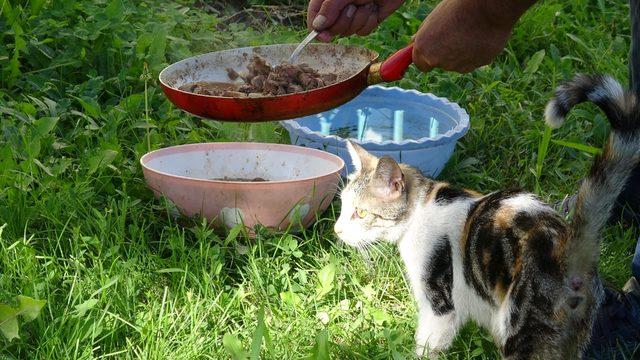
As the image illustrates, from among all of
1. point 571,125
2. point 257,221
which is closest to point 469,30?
point 257,221

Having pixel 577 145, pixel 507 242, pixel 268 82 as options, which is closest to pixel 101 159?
pixel 268 82

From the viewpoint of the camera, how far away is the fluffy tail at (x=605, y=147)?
7.05 ft

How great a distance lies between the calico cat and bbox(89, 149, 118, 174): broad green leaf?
90cm

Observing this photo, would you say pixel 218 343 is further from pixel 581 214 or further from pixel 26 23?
pixel 26 23

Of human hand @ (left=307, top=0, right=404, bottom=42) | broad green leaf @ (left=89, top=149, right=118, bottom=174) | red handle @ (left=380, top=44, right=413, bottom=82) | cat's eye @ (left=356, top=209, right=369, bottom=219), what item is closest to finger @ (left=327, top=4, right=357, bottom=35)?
human hand @ (left=307, top=0, right=404, bottom=42)

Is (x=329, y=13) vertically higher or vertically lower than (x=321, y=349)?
higher

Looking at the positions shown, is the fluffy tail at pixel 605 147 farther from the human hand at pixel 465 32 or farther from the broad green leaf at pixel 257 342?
the broad green leaf at pixel 257 342

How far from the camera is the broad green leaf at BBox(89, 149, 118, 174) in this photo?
3291 millimetres

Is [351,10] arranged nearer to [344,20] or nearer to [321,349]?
[344,20]

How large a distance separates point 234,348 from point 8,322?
59 centimetres

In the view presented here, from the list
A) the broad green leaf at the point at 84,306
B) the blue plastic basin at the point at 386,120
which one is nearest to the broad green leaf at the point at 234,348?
the broad green leaf at the point at 84,306

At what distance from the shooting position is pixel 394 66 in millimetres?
2826

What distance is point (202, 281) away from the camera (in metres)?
2.89

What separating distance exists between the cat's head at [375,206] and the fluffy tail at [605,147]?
2.43ft
